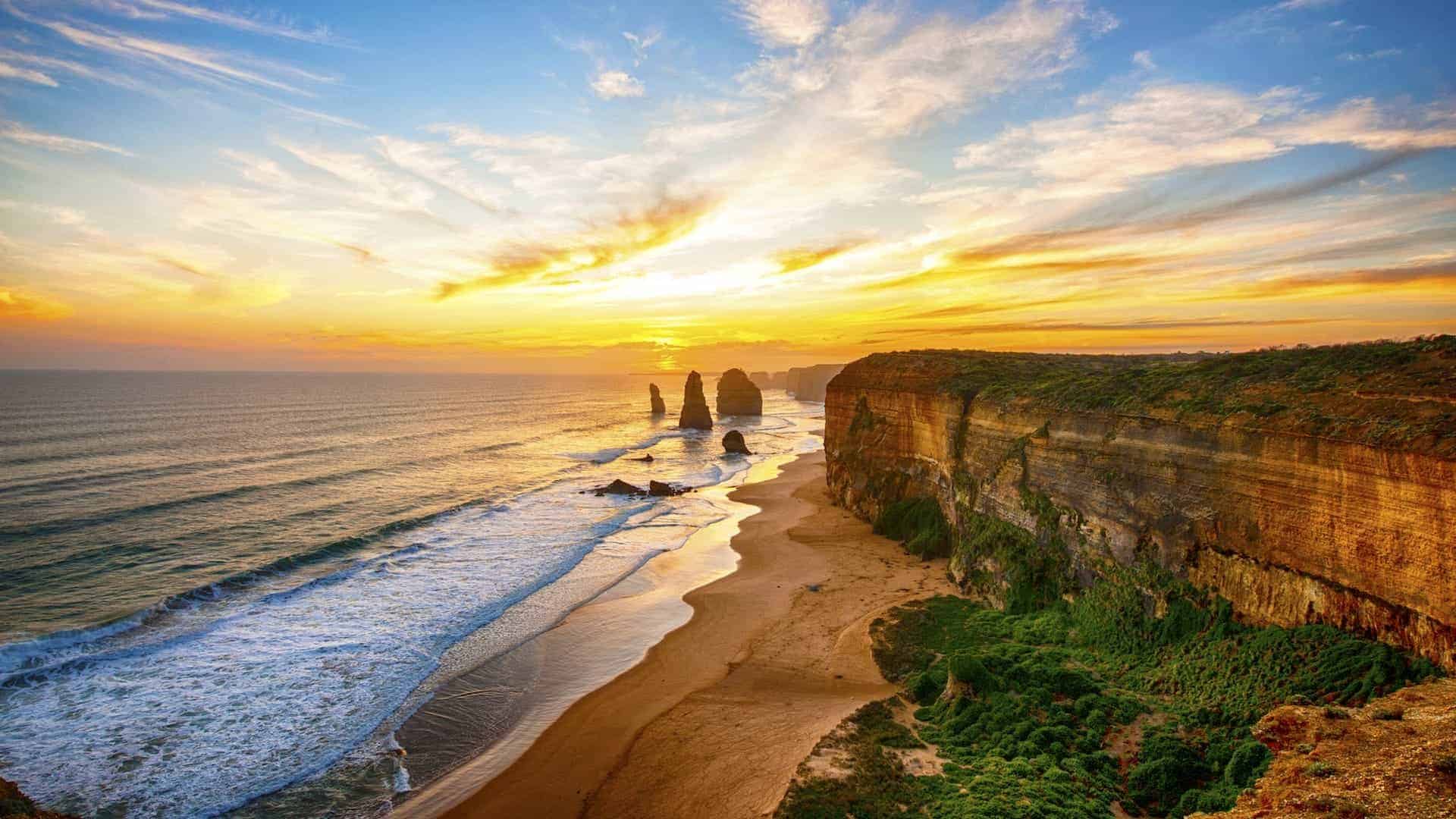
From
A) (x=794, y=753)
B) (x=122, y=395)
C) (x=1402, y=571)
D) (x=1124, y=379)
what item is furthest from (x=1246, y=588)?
(x=122, y=395)

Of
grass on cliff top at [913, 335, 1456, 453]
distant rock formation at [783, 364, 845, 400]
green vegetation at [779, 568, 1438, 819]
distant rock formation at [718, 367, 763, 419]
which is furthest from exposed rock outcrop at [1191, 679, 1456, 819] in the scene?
distant rock formation at [783, 364, 845, 400]

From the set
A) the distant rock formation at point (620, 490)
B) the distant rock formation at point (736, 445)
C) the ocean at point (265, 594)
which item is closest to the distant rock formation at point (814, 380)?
the distant rock formation at point (736, 445)

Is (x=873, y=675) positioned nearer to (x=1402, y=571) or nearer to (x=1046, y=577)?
(x=1046, y=577)

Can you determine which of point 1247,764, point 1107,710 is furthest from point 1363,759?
point 1107,710

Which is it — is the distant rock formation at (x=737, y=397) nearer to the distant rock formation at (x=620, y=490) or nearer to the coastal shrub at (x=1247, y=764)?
the distant rock formation at (x=620, y=490)

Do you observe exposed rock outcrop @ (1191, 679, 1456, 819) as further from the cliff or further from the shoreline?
the shoreline
